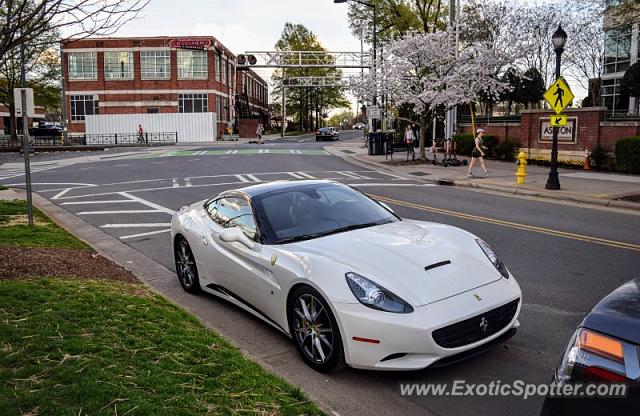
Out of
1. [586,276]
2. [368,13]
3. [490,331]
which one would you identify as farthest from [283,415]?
[368,13]

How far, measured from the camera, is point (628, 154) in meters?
20.2

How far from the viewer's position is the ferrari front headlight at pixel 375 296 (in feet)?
13.7

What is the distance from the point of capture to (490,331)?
439 cm

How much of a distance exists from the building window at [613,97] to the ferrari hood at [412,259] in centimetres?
3492

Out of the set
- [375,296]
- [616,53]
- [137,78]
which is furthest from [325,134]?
[375,296]

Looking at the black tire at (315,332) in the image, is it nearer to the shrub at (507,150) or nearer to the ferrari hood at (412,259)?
the ferrari hood at (412,259)

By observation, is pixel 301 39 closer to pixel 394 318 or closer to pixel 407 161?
pixel 407 161

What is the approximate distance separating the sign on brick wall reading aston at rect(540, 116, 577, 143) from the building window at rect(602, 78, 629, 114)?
517 inches

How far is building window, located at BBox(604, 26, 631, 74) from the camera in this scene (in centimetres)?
3384

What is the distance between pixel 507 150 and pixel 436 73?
5084mm

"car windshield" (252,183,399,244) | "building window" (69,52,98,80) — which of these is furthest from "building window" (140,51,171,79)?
"car windshield" (252,183,399,244)

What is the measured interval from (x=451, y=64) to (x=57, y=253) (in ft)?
70.9

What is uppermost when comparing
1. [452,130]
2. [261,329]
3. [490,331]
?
[452,130]

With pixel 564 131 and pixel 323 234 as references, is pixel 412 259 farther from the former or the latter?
pixel 564 131
